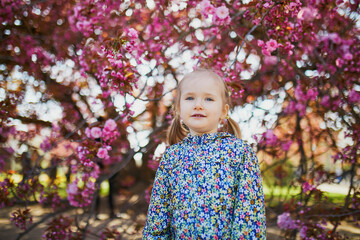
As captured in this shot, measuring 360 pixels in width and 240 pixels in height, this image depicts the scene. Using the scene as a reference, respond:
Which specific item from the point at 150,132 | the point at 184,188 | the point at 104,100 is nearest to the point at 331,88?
the point at 150,132

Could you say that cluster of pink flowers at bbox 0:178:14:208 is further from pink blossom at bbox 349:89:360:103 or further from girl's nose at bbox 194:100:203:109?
pink blossom at bbox 349:89:360:103

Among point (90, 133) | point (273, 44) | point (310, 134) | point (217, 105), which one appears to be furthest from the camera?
point (310, 134)

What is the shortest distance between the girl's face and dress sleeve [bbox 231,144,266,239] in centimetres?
22

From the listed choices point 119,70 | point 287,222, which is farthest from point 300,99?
point 119,70

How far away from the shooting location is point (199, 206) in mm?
1262

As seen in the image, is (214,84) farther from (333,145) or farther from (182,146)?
(333,145)

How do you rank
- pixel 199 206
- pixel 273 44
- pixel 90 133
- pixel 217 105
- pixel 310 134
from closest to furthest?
1. pixel 199 206
2. pixel 217 105
3. pixel 273 44
4. pixel 90 133
5. pixel 310 134

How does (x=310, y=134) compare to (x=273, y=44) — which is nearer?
(x=273, y=44)

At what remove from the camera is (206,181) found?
128cm

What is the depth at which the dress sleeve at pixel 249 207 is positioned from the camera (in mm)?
1201

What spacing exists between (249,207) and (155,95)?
7.29 ft

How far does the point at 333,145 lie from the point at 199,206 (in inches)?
88.3

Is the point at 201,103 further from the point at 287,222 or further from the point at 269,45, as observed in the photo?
the point at 287,222

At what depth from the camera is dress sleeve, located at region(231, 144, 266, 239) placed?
47.3 inches
